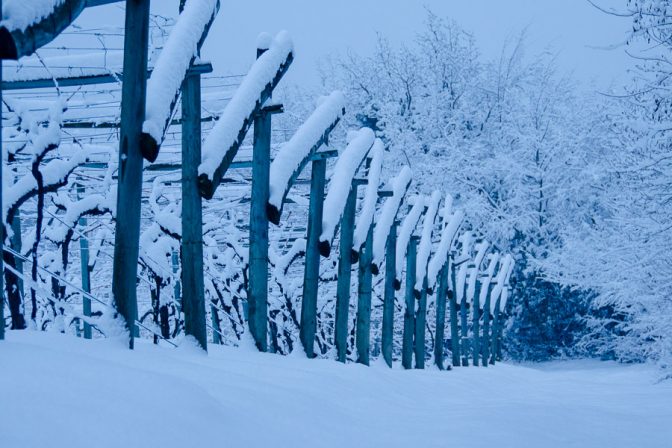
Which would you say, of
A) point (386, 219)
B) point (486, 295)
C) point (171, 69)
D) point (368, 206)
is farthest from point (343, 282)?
point (486, 295)

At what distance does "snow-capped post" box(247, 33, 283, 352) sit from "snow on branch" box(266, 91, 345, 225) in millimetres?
66

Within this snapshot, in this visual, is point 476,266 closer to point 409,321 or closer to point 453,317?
point 453,317

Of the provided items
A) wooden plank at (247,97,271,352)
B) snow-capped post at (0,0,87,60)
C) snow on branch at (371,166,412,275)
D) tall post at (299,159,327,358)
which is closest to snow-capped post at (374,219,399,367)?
snow on branch at (371,166,412,275)

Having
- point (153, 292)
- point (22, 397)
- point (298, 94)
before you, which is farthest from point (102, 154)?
point (298, 94)

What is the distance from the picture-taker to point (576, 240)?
20094 mm

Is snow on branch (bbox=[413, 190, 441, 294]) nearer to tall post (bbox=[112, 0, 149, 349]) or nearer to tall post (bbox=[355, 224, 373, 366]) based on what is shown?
tall post (bbox=[355, 224, 373, 366])

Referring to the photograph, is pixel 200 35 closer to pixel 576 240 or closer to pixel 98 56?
pixel 98 56

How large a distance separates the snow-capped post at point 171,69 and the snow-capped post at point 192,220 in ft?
1.30

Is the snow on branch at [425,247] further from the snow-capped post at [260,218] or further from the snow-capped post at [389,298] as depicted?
the snow-capped post at [260,218]

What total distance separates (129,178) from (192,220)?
1019 millimetres

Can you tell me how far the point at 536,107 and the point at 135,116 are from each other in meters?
22.4

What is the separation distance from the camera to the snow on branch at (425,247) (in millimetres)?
10281

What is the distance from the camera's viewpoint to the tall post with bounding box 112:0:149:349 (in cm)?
335

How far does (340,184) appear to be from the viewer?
671 cm
